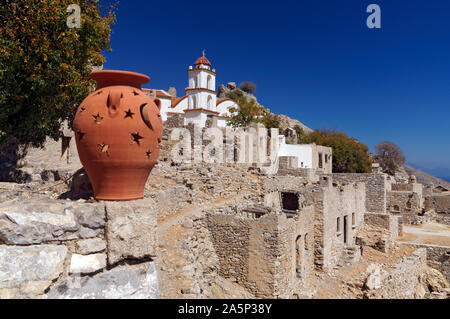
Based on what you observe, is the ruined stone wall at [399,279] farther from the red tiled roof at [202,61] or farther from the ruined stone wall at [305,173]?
the red tiled roof at [202,61]

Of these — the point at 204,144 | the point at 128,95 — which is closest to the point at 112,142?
the point at 128,95

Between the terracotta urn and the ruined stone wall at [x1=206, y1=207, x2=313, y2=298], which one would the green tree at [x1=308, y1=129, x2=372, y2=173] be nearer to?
the ruined stone wall at [x1=206, y1=207, x2=313, y2=298]

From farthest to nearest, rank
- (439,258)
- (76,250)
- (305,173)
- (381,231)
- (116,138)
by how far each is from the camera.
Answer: (305,173) < (381,231) < (439,258) < (116,138) < (76,250)

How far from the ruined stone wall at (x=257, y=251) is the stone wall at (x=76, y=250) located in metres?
5.38

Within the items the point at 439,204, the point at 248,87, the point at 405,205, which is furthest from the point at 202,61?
the point at 248,87

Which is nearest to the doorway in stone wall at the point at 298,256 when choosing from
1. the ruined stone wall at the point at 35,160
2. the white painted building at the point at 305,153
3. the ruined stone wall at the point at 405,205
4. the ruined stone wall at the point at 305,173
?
the ruined stone wall at the point at 35,160

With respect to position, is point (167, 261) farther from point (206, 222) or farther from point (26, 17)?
point (26, 17)

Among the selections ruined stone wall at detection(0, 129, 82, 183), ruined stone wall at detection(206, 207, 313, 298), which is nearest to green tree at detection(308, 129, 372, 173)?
ruined stone wall at detection(206, 207, 313, 298)

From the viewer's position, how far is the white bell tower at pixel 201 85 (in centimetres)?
3266

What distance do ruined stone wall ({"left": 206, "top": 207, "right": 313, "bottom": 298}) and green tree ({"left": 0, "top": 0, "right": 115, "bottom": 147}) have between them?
6533 mm

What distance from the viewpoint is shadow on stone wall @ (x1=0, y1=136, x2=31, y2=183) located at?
44.3 feet

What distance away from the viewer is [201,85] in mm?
32750

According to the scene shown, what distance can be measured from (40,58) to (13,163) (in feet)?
25.9

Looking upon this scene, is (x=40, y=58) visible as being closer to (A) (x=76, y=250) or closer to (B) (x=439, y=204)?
(A) (x=76, y=250)
